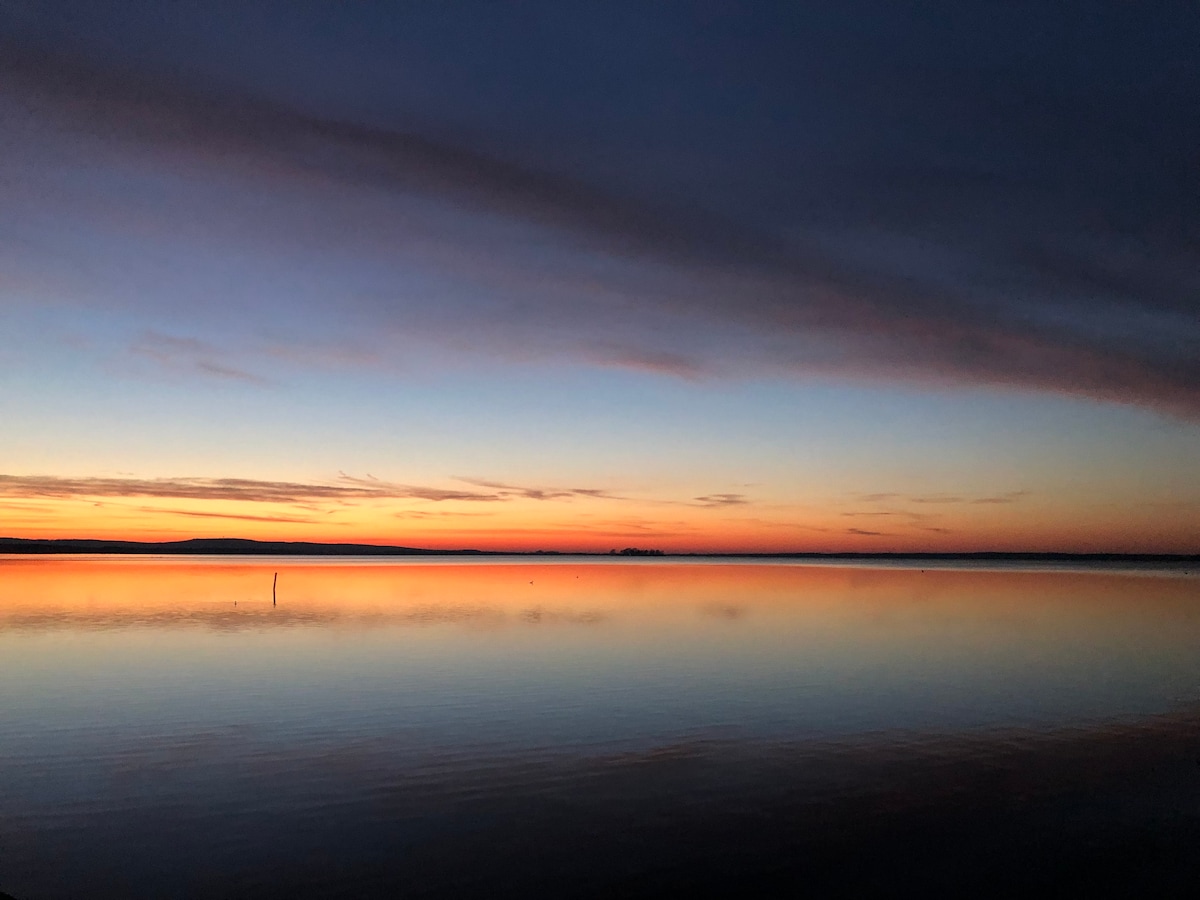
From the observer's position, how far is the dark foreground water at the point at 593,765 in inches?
523

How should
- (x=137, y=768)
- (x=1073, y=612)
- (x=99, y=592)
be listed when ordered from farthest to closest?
(x=99, y=592)
(x=1073, y=612)
(x=137, y=768)

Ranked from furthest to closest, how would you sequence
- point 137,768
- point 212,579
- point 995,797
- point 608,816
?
point 212,579
point 137,768
point 995,797
point 608,816

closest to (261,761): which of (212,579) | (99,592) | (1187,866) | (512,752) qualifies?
(512,752)

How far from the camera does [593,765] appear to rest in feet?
63.8

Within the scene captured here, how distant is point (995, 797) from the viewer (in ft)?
55.7

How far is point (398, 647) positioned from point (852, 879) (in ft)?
102

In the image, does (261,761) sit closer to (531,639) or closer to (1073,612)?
(531,639)

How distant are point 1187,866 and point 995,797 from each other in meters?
3.92

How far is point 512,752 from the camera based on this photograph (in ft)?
67.9

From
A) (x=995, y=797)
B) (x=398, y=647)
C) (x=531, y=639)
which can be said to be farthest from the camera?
(x=531, y=639)

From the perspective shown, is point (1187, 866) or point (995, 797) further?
point (995, 797)

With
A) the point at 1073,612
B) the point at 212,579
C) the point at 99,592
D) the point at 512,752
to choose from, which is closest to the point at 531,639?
the point at 512,752

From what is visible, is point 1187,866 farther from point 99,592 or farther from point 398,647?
point 99,592

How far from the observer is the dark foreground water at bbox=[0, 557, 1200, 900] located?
13.3 m
